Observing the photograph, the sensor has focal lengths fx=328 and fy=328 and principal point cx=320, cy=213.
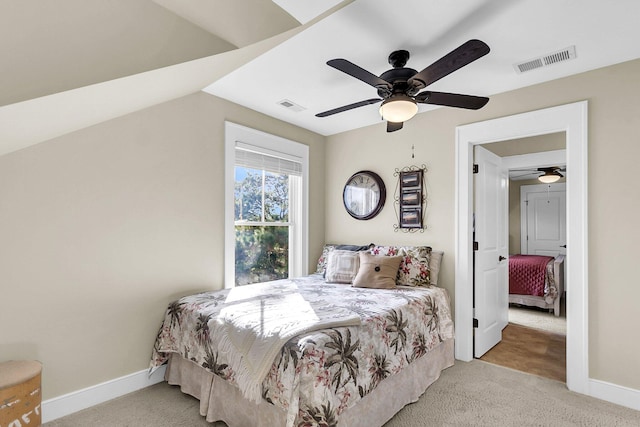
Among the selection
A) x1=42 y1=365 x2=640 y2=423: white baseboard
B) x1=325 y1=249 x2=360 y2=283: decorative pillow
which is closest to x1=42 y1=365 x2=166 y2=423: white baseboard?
x1=42 y1=365 x2=640 y2=423: white baseboard

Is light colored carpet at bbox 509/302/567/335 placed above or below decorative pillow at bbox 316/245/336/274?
below

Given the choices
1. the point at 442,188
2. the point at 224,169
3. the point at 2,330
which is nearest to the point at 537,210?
the point at 442,188

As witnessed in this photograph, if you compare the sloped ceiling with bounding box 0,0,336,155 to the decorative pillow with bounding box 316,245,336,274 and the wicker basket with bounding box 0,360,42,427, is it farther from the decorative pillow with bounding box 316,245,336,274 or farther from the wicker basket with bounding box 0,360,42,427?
the decorative pillow with bounding box 316,245,336,274

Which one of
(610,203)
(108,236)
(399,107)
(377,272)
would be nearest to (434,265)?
(377,272)

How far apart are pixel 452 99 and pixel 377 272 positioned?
5.39 ft

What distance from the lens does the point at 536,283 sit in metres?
4.93

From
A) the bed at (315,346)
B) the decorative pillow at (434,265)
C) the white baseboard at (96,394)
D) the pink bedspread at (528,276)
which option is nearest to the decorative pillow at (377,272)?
the bed at (315,346)

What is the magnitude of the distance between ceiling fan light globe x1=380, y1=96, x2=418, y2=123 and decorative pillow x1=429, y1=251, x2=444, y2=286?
1.64 metres

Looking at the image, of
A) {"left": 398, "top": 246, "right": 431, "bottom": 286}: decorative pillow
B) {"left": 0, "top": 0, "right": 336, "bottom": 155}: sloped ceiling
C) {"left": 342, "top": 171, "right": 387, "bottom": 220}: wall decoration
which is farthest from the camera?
{"left": 342, "top": 171, "right": 387, "bottom": 220}: wall decoration

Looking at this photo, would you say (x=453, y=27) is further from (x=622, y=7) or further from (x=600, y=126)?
(x=600, y=126)

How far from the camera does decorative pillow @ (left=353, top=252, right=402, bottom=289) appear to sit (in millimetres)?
3091

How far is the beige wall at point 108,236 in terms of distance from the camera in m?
2.12

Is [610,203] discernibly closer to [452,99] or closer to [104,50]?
[452,99]

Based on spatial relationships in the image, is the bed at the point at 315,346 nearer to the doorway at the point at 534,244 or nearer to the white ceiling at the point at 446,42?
the doorway at the point at 534,244
